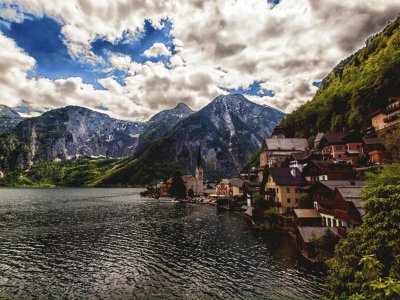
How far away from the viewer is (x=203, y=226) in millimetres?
81312

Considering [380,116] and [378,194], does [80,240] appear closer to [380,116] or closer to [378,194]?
[378,194]

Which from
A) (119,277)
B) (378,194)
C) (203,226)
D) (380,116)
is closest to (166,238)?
(203,226)

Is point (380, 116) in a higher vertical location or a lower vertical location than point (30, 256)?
higher

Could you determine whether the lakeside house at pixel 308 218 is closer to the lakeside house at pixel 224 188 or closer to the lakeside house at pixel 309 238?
the lakeside house at pixel 309 238

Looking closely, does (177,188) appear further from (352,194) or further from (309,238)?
(309,238)

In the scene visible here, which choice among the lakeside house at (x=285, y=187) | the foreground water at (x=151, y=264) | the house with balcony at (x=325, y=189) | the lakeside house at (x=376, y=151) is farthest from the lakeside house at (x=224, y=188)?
the house with balcony at (x=325, y=189)

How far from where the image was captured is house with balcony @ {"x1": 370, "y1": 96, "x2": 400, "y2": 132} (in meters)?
84.6

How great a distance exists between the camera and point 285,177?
270 ft

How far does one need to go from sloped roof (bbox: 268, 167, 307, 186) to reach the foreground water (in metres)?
18.8

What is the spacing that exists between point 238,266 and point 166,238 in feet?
88.7

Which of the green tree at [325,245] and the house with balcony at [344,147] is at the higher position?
the house with balcony at [344,147]

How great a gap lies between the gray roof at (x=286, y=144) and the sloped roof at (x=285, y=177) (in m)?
51.7

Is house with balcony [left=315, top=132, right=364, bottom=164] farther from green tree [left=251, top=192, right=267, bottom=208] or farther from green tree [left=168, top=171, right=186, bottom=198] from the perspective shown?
green tree [left=168, top=171, right=186, bottom=198]

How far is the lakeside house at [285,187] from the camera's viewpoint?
258 ft
